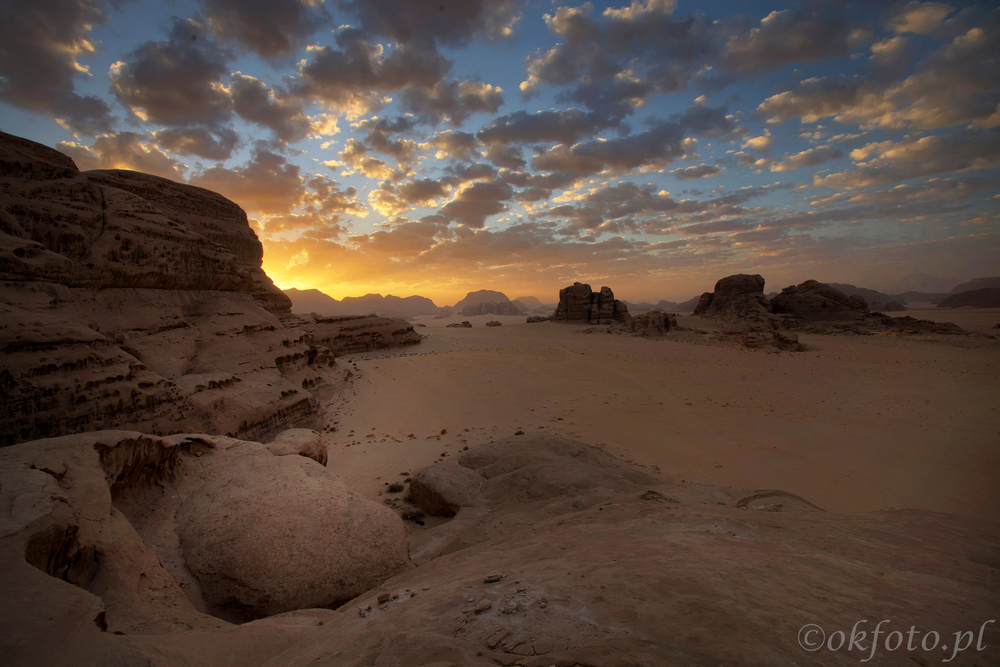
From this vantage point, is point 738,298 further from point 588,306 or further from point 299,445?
point 299,445

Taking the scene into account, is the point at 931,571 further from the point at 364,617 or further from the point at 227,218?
the point at 227,218

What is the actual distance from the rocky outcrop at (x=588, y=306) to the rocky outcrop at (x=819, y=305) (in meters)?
15.3

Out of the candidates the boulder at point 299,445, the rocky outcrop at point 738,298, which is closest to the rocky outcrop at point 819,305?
the rocky outcrop at point 738,298

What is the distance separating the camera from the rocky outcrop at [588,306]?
135ft

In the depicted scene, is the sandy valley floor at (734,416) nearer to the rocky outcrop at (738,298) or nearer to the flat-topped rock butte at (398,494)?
the flat-topped rock butte at (398,494)

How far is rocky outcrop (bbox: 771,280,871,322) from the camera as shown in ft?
108

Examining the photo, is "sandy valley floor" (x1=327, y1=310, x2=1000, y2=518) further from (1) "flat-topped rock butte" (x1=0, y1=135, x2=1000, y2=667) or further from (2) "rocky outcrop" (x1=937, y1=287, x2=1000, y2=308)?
(2) "rocky outcrop" (x1=937, y1=287, x2=1000, y2=308)

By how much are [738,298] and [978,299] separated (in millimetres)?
53413

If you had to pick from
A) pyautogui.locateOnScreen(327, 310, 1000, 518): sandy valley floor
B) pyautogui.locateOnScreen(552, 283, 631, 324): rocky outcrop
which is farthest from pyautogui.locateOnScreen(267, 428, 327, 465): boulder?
pyautogui.locateOnScreen(552, 283, 631, 324): rocky outcrop

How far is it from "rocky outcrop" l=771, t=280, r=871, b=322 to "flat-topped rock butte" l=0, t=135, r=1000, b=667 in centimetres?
1966

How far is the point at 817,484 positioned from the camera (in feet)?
24.2

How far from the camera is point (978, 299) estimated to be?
57062 millimetres

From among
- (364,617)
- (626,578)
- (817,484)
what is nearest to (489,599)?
(626,578)

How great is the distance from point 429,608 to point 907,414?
15.1 m
